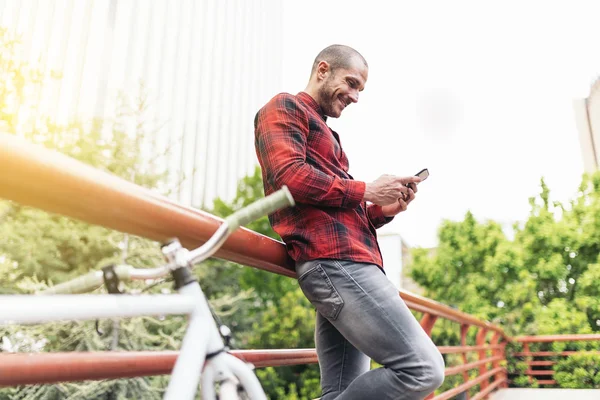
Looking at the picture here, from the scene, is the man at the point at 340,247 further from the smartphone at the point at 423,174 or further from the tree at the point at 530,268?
the tree at the point at 530,268

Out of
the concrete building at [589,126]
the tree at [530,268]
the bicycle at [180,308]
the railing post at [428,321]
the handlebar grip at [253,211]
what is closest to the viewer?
the bicycle at [180,308]

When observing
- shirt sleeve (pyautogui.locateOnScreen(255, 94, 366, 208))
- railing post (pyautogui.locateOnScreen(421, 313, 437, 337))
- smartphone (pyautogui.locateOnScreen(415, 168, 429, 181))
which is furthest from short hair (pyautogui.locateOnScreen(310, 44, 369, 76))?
railing post (pyautogui.locateOnScreen(421, 313, 437, 337))

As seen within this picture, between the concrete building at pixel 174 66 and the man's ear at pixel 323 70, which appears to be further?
the concrete building at pixel 174 66

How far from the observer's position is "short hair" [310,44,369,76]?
1.50 m

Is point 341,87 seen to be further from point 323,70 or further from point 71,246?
point 71,246

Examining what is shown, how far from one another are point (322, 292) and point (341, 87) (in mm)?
638

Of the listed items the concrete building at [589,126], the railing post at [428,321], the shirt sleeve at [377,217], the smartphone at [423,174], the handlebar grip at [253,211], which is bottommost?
the railing post at [428,321]

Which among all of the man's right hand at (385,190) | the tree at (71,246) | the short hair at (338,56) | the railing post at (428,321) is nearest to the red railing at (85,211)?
the man's right hand at (385,190)

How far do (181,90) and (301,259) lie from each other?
38.7 m

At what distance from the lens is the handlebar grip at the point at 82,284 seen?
0.60 metres

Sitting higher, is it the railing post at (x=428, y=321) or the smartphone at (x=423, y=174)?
the smartphone at (x=423, y=174)

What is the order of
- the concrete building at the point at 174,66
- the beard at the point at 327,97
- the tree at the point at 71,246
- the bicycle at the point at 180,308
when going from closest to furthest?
the bicycle at the point at 180,308, the beard at the point at 327,97, the tree at the point at 71,246, the concrete building at the point at 174,66

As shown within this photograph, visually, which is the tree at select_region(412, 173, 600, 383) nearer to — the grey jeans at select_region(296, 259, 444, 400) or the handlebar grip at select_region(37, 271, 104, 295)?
the grey jeans at select_region(296, 259, 444, 400)

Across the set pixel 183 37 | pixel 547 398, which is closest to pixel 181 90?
pixel 183 37
